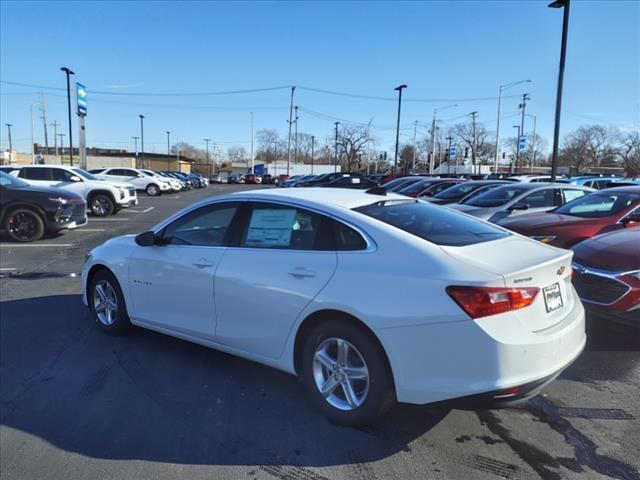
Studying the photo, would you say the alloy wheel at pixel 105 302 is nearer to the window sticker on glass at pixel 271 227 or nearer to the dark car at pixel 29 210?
the window sticker on glass at pixel 271 227

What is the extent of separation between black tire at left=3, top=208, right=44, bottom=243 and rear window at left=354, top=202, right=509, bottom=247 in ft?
32.7

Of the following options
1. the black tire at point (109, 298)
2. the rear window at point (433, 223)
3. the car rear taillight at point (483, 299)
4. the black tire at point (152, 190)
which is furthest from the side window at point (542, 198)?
the black tire at point (152, 190)

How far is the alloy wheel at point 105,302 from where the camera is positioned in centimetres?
477

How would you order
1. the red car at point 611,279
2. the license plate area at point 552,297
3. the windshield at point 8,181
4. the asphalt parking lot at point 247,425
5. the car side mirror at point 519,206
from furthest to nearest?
the windshield at point 8,181
the car side mirror at point 519,206
the red car at point 611,279
the license plate area at point 552,297
the asphalt parking lot at point 247,425

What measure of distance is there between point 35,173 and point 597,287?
1700cm

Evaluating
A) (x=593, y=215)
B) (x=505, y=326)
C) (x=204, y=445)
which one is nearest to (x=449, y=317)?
(x=505, y=326)

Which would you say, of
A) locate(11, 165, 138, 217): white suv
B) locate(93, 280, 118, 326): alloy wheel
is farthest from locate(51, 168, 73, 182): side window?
locate(93, 280, 118, 326): alloy wheel

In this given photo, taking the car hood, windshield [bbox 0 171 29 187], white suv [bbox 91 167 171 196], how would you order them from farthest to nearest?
white suv [bbox 91 167 171 196] < windshield [bbox 0 171 29 187] < the car hood

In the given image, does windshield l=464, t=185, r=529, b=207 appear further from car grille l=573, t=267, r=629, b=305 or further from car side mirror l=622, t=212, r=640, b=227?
car grille l=573, t=267, r=629, b=305

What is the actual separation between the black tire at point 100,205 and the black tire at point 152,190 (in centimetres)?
1476

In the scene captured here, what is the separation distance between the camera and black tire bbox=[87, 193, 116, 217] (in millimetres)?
16719

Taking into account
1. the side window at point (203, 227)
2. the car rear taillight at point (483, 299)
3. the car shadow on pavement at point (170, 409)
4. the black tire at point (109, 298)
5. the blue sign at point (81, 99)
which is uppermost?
the blue sign at point (81, 99)

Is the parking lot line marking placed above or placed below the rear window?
below

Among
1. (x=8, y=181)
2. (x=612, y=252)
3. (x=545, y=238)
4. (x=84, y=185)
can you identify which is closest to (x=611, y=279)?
(x=612, y=252)
